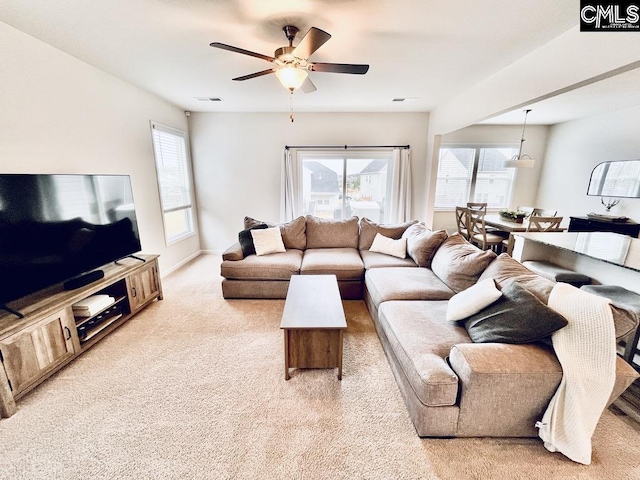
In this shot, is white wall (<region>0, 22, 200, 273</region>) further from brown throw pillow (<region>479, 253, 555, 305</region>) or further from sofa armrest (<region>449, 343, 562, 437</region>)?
brown throw pillow (<region>479, 253, 555, 305</region>)

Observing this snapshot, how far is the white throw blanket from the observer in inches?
51.3

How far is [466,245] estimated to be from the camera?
2.74 metres

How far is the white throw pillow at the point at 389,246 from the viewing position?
137 inches

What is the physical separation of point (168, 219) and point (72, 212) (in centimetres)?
221

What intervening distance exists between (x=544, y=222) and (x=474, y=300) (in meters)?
3.11

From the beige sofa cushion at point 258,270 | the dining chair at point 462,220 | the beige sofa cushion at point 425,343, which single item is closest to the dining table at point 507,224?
the dining chair at point 462,220

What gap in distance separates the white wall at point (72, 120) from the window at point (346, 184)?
259 centimetres

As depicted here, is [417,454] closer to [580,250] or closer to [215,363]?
[215,363]

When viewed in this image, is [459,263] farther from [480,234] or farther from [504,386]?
[480,234]

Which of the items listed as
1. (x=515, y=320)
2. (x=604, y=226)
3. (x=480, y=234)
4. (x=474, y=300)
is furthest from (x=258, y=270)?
(x=604, y=226)

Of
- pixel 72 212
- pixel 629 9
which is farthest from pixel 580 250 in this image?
pixel 72 212

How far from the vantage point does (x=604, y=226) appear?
4.28m

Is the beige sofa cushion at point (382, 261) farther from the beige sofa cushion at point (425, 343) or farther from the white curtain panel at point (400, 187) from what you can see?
the white curtain panel at point (400, 187)

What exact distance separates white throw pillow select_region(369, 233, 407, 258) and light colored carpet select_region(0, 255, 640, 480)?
1458 millimetres
